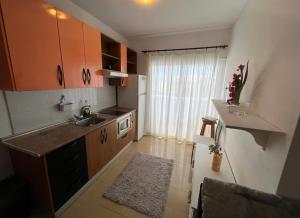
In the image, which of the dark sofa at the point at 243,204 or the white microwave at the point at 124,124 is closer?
the dark sofa at the point at 243,204

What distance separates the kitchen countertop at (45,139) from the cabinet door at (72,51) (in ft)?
2.01

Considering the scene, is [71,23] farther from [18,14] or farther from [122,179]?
[122,179]

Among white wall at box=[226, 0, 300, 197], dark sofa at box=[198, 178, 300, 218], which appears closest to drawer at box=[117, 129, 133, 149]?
white wall at box=[226, 0, 300, 197]

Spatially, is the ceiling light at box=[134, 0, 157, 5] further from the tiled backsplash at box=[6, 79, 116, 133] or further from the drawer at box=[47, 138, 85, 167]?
the drawer at box=[47, 138, 85, 167]

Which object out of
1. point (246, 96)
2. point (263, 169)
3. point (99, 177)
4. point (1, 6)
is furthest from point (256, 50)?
point (99, 177)

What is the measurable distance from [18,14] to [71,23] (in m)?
0.57

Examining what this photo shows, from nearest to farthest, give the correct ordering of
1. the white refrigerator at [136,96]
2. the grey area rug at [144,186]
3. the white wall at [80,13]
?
the grey area rug at [144,186]
the white wall at [80,13]
the white refrigerator at [136,96]

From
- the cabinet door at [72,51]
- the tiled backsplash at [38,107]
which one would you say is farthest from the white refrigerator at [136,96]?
the cabinet door at [72,51]

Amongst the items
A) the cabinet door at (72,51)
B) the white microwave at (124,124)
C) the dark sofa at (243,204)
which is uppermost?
the cabinet door at (72,51)

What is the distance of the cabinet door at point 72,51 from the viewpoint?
1.57 m

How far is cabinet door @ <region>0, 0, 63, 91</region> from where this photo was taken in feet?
3.68

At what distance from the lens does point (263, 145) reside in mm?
902

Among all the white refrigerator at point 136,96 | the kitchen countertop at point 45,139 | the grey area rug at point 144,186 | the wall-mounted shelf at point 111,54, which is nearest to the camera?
the kitchen countertop at point 45,139

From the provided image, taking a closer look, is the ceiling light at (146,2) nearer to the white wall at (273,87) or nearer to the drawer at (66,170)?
the white wall at (273,87)
